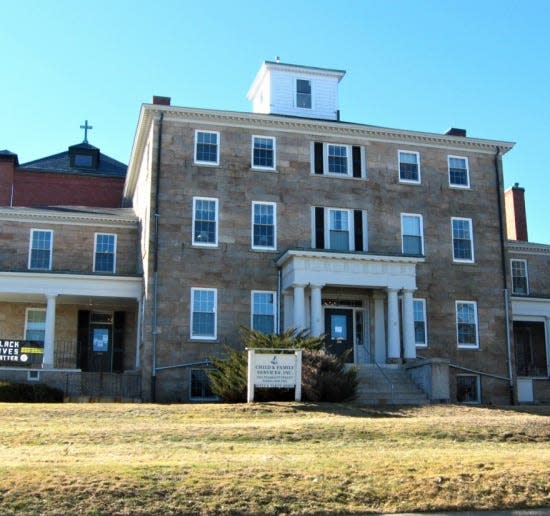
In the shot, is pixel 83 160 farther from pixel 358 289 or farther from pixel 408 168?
pixel 358 289

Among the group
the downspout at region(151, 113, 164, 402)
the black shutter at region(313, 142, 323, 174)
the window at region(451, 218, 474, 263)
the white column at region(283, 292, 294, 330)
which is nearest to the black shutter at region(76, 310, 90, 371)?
the downspout at region(151, 113, 164, 402)

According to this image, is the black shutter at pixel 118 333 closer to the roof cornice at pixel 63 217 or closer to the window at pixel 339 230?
the roof cornice at pixel 63 217

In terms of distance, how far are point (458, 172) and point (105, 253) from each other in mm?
15052

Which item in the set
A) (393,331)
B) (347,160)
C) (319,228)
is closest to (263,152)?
(347,160)

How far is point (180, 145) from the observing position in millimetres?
30188

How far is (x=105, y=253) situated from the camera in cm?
3347

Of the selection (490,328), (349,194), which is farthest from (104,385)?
(490,328)

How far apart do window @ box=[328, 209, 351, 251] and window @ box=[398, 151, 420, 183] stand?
122 inches

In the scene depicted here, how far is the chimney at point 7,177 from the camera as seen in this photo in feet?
149

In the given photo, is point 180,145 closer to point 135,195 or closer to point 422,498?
point 135,195

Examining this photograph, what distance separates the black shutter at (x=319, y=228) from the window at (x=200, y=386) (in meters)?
6.60

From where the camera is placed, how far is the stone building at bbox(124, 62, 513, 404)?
28906 mm

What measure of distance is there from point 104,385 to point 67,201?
2138 centimetres

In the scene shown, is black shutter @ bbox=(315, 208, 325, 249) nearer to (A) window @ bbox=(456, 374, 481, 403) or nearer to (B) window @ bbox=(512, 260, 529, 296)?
(A) window @ bbox=(456, 374, 481, 403)
